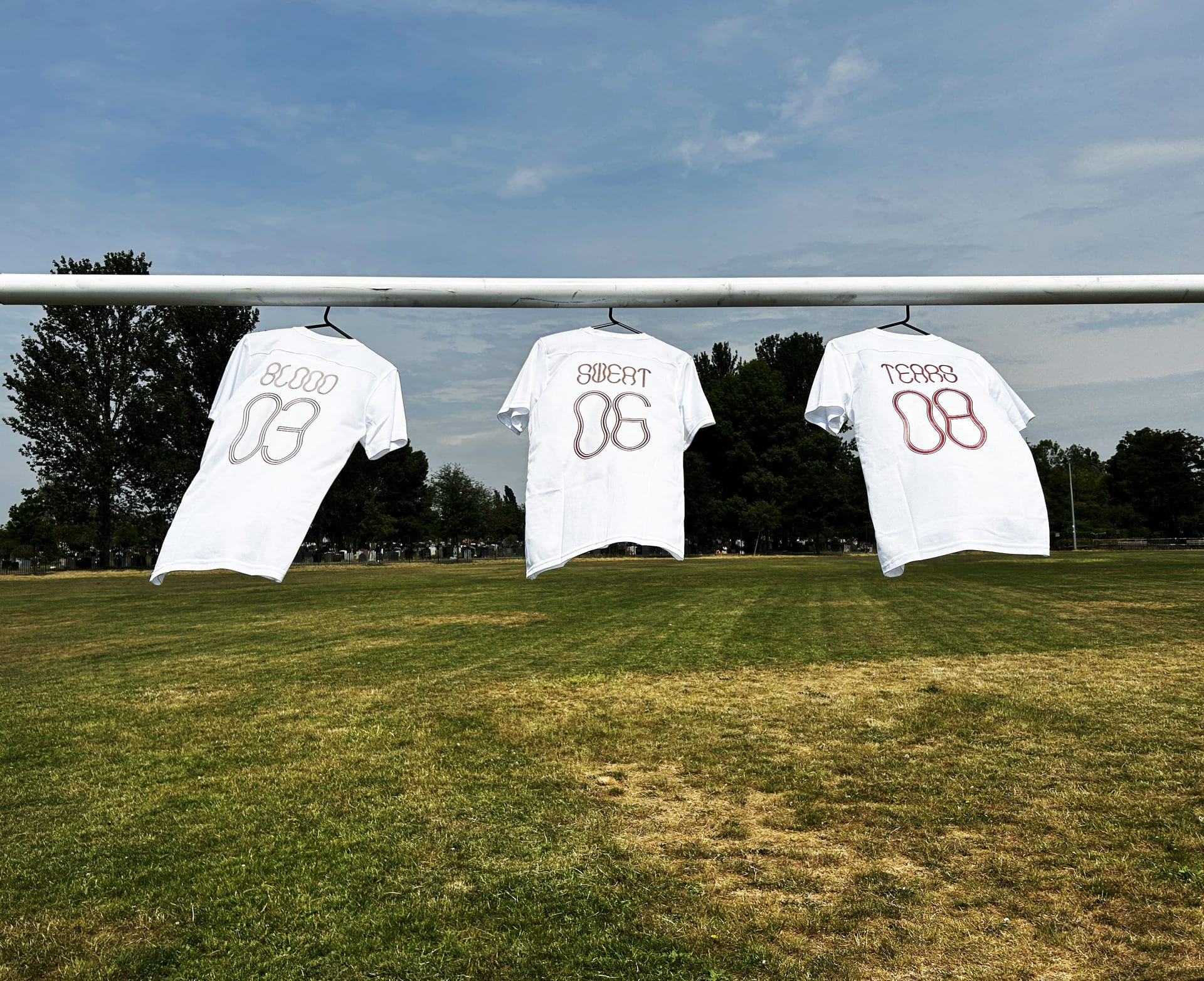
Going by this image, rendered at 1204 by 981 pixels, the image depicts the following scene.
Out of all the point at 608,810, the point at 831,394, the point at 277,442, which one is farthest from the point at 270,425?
the point at 608,810

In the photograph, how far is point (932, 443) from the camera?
317 cm

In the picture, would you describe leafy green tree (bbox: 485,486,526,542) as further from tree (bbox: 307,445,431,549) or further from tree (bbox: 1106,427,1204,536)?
tree (bbox: 1106,427,1204,536)

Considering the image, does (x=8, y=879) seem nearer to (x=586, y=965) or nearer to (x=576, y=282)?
(x=586, y=965)

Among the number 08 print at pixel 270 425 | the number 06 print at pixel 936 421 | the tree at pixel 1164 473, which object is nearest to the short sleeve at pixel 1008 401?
the number 06 print at pixel 936 421

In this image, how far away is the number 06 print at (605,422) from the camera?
10.7 ft

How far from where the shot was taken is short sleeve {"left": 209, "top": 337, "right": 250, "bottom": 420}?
3.42 meters

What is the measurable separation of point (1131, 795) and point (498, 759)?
4849 mm

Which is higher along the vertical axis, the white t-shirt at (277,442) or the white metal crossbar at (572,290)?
the white metal crossbar at (572,290)

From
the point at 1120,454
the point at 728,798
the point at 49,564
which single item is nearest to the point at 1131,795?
the point at 728,798

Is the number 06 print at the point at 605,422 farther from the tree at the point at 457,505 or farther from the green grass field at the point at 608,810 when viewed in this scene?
the tree at the point at 457,505

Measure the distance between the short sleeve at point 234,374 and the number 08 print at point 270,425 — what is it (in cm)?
21

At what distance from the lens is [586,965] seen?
3.89 meters

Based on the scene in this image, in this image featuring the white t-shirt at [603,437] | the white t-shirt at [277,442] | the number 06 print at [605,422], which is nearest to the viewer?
the white t-shirt at [277,442]

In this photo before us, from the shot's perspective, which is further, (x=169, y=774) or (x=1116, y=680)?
(x=1116, y=680)
